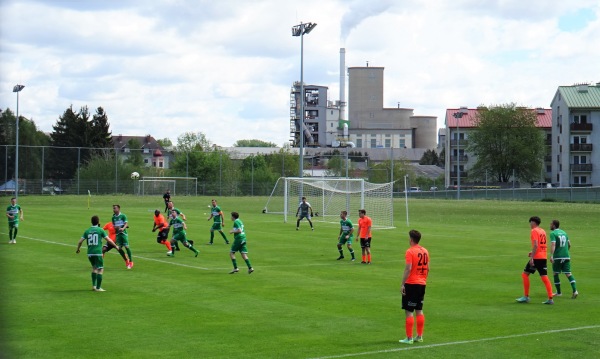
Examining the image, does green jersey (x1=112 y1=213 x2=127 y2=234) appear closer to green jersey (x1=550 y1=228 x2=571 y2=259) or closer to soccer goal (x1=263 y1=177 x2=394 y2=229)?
green jersey (x1=550 y1=228 x2=571 y2=259)

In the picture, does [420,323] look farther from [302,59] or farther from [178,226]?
[302,59]

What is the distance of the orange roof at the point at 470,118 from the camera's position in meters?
144

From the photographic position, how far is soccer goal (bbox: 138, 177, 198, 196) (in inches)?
3871

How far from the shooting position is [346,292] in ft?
72.9

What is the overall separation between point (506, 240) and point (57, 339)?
30.9 meters

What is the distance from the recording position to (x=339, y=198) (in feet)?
208

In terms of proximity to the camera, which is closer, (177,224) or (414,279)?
(414,279)

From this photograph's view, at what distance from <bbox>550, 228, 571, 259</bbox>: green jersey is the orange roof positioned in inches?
4850

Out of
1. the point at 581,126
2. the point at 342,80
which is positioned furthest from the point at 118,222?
the point at 342,80

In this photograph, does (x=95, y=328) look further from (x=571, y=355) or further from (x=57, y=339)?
(x=571, y=355)

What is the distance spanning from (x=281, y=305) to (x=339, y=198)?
43.9m

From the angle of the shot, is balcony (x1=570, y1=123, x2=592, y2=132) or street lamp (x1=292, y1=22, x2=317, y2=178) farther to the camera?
balcony (x1=570, y1=123, x2=592, y2=132)

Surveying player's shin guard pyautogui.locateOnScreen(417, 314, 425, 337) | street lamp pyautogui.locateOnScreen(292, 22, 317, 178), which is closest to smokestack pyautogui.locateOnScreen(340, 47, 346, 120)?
street lamp pyautogui.locateOnScreen(292, 22, 317, 178)

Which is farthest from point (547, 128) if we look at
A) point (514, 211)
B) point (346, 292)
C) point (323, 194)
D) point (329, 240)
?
point (346, 292)
